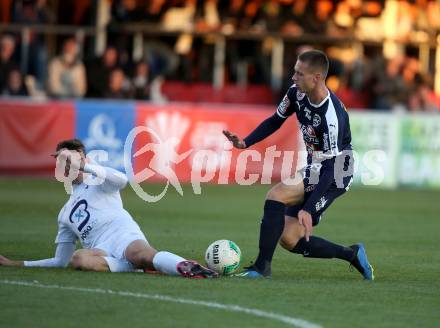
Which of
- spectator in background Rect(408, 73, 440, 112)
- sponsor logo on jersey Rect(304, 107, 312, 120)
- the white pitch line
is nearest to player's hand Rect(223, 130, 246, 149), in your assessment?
sponsor logo on jersey Rect(304, 107, 312, 120)


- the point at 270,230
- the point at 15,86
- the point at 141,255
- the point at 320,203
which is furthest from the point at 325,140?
the point at 15,86

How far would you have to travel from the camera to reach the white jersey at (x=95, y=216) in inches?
381

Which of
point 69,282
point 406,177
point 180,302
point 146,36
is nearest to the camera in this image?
point 180,302

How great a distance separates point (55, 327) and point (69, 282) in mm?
1798

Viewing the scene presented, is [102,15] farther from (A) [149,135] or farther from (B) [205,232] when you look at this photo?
(B) [205,232]

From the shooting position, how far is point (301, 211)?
9.42 meters

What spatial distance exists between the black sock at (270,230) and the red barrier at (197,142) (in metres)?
11.6

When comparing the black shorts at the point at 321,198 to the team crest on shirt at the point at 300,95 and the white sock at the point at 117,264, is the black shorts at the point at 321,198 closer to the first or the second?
the team crest on shirt at the point at 300,95

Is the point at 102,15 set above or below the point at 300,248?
above

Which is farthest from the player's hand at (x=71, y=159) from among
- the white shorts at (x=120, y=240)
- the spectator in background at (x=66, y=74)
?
the spectator in background at (x=66, y=74)

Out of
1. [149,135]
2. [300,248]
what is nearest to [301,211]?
[300,248]

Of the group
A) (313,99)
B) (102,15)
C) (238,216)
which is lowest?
(238,216)

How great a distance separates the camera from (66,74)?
22234 millimetres

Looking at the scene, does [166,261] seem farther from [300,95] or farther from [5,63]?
[5,63]
